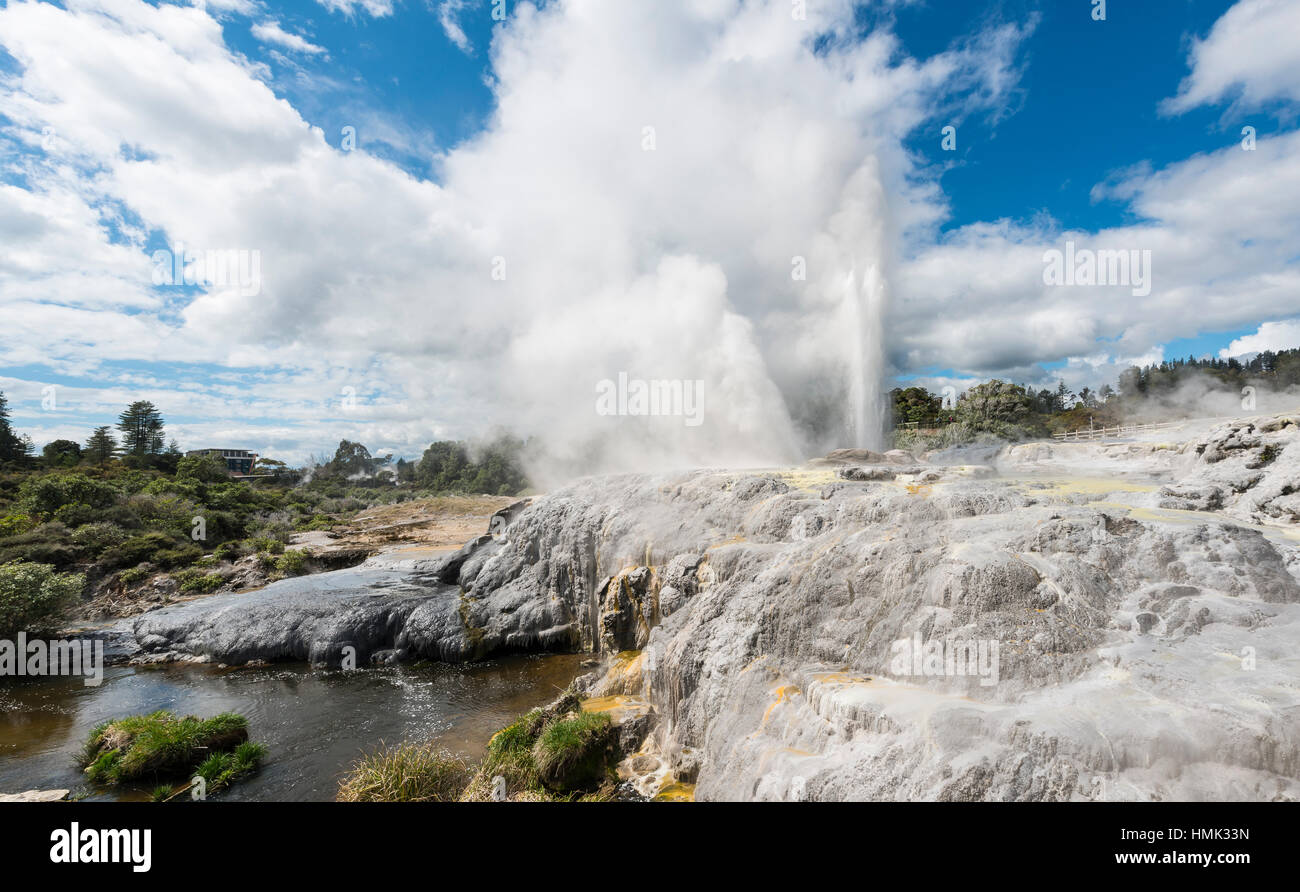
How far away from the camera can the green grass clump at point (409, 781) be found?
8211 mm

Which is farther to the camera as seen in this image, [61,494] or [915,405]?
[915,405]

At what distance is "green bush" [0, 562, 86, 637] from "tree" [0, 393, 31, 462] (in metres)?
45.6

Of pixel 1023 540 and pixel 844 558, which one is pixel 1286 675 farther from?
pixel 844 558

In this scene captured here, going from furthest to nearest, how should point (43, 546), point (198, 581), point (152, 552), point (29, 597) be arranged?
point (152, 552) → point (198, 581) → point (43, 546) → point (29, 597)

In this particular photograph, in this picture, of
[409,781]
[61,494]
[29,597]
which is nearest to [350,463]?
[61,494]

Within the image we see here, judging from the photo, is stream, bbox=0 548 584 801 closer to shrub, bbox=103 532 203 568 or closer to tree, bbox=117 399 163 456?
shrub, bbox=103 532 203 568

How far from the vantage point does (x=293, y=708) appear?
13.2 metres

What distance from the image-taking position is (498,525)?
75.0ft

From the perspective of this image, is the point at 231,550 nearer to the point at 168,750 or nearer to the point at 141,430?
the point at 168,750

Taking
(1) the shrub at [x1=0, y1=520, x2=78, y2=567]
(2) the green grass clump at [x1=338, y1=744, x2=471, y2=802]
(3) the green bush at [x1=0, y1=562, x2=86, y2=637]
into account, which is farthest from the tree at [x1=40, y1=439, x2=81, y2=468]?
(2) the green grass clump at [x1=338, y1=744, x2=471, y2=802]

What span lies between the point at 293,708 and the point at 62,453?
65047mm

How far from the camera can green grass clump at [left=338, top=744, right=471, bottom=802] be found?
26.9ft

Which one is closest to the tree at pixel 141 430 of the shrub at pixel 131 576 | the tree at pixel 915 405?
the shrub at pixel 131 576
